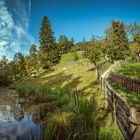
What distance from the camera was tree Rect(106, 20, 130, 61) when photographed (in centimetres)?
5544

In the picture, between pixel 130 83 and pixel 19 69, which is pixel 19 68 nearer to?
pixel 19 69

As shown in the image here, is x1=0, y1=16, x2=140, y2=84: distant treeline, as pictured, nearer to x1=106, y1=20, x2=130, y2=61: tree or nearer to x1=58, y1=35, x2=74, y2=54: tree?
x1=106, y1=20, x2=130, y2=61: tree

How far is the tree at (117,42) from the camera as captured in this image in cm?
5544

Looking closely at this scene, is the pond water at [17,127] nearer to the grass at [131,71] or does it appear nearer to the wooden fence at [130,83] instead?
the wooden fence at [130,83]

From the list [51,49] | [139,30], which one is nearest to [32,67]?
[51,49]

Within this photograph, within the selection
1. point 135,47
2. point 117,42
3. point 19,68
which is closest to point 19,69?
point 19,68

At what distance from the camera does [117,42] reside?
204 feet

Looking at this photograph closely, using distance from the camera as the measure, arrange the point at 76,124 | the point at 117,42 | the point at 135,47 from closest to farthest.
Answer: the point at 76,124 < the point at 135,47 < the point at 117,42

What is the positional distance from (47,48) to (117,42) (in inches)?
871

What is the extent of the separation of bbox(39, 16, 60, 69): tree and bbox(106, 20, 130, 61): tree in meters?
19.1

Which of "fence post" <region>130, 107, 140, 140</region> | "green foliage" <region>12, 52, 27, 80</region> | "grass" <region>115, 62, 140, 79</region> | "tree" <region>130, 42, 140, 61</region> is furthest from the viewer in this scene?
"green foliage" <region>12, 52, 27, 80</region>

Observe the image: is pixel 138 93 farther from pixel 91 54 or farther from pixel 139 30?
pixel 139 30

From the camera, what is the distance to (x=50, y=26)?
74.4m

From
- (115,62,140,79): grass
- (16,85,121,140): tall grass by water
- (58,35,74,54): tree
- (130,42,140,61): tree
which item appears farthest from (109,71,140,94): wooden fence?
(58,35,74,54): tree
